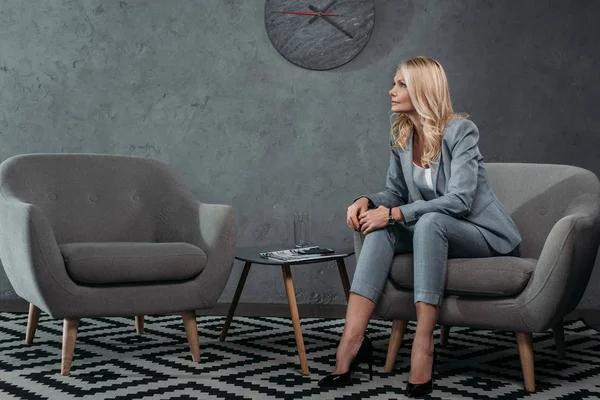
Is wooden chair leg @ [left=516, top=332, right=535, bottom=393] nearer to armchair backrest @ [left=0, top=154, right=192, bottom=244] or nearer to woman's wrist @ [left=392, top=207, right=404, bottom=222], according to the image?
woman's wrist @ [left=392, top=207, right=404, bottom=222]

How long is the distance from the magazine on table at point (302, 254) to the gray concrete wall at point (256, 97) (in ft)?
4.52

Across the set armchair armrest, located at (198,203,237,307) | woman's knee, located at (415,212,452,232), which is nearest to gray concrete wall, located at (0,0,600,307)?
armchair armrest, located at (198,203,237,307)

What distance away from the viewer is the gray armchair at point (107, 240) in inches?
113

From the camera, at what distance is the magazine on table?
2942 millimetres

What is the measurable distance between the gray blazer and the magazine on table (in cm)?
37

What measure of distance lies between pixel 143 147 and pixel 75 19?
2.57ft

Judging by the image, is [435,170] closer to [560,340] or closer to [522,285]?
[522,285]

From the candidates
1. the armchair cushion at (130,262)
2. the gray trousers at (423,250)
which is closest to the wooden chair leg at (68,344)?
the armchair cushion at (130,262)

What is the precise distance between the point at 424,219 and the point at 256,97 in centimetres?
197

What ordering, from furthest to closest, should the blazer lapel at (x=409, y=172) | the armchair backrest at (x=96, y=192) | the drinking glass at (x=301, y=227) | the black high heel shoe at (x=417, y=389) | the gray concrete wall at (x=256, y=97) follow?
the gray concrete wall at (x=256, y=97)
the armchair backrest at (x=96, y=192)
the drinking glass at (x=301, y=227)
the blazer lapel at (x=409, y=172)
the black high heel shoe at (x=417, y=389)

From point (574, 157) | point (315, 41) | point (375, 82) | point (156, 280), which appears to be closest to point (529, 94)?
point (574, 157)

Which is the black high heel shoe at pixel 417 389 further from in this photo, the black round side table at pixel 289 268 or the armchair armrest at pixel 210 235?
the armchair armrest at pixel 210 235

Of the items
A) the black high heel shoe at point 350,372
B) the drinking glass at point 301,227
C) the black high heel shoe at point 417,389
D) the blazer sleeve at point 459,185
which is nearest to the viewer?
the black high heel shoe at point 417,389

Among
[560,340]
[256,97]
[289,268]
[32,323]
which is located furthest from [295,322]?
[256,97]
